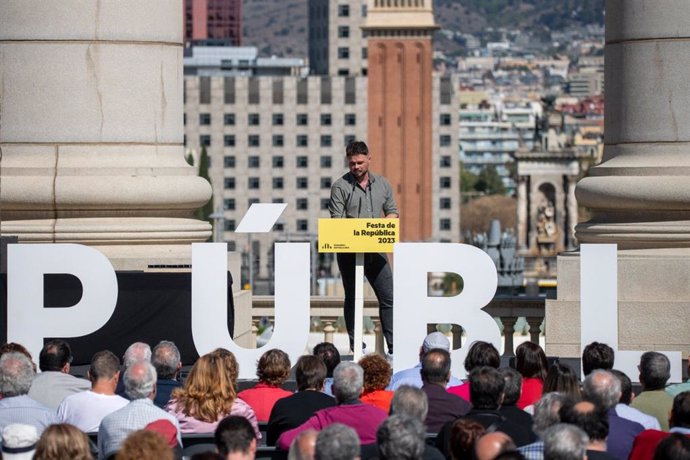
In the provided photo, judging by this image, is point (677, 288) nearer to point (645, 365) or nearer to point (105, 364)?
point (645, 365)

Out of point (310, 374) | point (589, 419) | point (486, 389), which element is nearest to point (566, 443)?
point (589, 419)

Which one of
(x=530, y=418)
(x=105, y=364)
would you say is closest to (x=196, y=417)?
(x=105, y=364)

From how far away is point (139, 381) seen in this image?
13070 millimetres

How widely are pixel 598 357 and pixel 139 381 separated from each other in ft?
13.3

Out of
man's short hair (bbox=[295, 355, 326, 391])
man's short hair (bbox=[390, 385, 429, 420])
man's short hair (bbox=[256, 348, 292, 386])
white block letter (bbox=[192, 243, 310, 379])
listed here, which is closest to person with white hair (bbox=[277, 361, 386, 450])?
man's short hair (bbox=[295, 355, 326, 391])

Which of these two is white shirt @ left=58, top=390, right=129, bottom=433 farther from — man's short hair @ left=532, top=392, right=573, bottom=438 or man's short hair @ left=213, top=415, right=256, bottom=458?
man's short hair @ left=532, top=392, right=573, bottom=438

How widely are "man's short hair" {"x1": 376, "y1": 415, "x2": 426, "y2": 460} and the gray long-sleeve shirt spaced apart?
317 inches

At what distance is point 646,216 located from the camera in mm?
19906

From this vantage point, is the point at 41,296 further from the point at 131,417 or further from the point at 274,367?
the point at 131,417

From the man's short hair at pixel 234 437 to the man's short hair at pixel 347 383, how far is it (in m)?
1.88

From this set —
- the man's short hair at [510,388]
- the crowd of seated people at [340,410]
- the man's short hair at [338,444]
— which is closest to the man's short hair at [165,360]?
the crowd of seated people at [340,410]

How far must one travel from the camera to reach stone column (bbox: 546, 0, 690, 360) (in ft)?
63.3

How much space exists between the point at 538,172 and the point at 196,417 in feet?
587

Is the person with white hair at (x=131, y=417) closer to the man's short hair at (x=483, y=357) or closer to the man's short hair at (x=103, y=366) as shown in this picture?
the man's short hair at (x=103, y=366)
